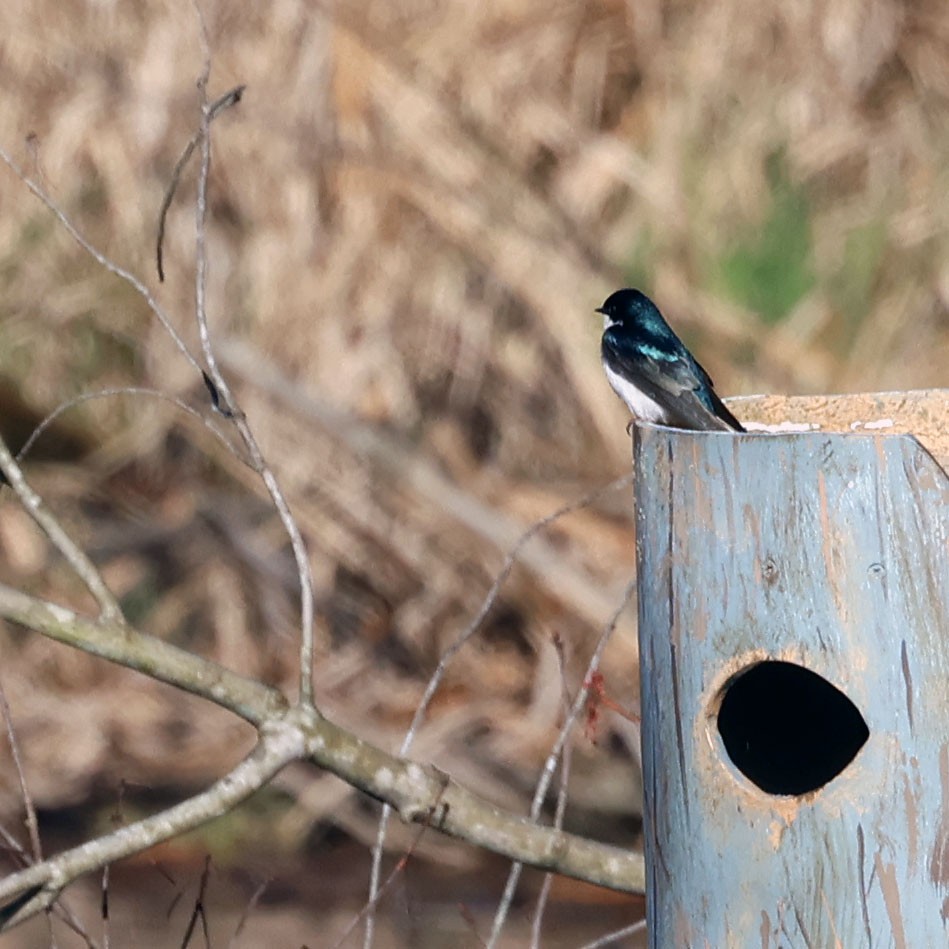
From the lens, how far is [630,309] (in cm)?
471

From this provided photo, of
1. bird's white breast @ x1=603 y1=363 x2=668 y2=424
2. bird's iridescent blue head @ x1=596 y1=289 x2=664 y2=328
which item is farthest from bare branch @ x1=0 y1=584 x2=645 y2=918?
bird's iridescent blue head @ x1=596 y1=289 x2=664 y2=328

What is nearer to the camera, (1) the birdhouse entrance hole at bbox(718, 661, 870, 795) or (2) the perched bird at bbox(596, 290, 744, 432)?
(1) the birdhouse entrance hole at bbox(718, 661, 870, 795)

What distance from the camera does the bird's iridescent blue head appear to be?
468cm

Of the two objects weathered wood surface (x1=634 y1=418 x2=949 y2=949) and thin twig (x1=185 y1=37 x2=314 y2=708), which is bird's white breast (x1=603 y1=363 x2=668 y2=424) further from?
weathered wood surface (x1=634 y1=418 x2=949 y2=949)

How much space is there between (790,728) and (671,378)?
55.0 inches

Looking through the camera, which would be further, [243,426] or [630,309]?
[630,309]

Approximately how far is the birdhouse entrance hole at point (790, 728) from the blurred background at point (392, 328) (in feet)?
9.33

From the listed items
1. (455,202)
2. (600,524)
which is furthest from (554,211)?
(600,524)

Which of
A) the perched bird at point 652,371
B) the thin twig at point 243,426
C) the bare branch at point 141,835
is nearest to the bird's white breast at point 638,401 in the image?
the perched bird at point 652,371

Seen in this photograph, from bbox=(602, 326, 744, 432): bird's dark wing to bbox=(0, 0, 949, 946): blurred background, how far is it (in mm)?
1405

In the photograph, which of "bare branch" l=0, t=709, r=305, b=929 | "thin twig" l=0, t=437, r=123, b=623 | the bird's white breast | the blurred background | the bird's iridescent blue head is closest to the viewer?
"bare branch" l=0, t=709, r=305, b=929

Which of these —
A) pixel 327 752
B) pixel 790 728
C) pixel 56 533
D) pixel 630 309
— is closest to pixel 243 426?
pixel 56 533

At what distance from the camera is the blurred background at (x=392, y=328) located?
6.04 meters

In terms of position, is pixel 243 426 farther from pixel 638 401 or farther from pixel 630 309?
pixel 630 309
